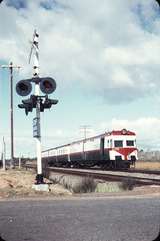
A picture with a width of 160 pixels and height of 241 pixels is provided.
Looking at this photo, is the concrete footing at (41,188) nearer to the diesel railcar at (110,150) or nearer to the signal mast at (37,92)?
the signal mast at (37,92)

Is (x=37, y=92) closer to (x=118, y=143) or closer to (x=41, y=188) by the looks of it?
(x=41, y=188)

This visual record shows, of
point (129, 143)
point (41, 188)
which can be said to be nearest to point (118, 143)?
point (129, 143)

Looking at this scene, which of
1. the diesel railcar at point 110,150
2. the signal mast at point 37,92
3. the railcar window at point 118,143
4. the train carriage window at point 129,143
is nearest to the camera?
the signal mast at point 37,92

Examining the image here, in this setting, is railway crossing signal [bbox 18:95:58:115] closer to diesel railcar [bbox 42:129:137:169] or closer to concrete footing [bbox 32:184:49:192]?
concrete footing [bbox 32:184:49:192]

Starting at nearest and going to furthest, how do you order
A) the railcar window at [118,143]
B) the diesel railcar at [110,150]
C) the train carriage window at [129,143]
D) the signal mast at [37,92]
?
the signal mast at [37,92] → the railcar window at [118,143] → the diesel railcar at [110,150] → the train carriage window at [129,143]

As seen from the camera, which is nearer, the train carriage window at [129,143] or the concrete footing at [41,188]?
the concrete footing at [41,188]

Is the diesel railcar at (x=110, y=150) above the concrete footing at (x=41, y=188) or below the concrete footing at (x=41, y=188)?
above

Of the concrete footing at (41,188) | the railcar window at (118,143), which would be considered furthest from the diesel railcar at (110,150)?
the concrete footing at (41,188)

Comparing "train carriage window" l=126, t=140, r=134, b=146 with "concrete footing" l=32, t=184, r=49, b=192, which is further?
"train carriage window" l=126, t=140, r=134, b=146

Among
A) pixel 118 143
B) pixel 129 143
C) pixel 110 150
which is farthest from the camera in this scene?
pixel 129 143

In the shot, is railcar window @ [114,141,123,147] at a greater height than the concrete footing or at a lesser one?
greater

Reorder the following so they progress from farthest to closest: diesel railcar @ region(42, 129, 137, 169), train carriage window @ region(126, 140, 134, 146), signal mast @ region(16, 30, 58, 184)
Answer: train carriage window @ region(126, 140, 134, 146) → diesel railcar @ region(42, 129, 137, 169) → signal mast @ region(16, 30, 58, 184)

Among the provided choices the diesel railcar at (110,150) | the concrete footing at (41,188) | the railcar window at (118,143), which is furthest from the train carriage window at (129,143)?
the concrete footing at (41,188)

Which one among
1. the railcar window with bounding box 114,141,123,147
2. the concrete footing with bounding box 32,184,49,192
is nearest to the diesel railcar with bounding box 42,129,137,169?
the railcar window with bounding box 114,141,123,147
